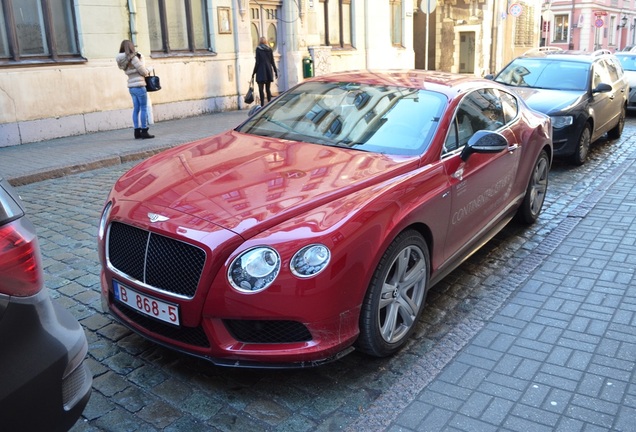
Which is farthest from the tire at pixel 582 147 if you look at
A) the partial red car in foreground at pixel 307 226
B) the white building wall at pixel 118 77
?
the white building wall at pixel 118 77

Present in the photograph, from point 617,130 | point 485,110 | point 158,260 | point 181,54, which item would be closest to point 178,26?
point 181,54

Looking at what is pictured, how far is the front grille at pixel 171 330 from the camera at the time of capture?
316 centimetres

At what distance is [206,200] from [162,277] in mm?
492

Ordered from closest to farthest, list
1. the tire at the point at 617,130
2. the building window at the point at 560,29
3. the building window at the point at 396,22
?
the tire at the point at 617,130 → the building window at the point at 396,22 → the building window at the point at 560,29

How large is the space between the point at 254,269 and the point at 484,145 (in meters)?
2.13

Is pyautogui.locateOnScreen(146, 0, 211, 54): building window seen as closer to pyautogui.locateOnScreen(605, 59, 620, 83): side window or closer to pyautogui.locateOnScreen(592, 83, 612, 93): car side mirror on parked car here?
pyautogui.locateOnScreen(605, 59, 620, 83): side window

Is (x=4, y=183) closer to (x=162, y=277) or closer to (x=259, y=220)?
(x=162, y=277)

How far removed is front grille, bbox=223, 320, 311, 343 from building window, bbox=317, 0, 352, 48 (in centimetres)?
1760

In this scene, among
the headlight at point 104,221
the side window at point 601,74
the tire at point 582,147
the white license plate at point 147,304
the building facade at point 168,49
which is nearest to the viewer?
the white license plate at point 147,304

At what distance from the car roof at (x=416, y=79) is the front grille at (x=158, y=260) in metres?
2.47

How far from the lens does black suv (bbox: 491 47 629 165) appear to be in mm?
8836

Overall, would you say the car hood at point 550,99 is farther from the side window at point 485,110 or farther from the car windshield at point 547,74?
the side window at point 485,110

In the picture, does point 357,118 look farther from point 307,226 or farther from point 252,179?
point 307,226

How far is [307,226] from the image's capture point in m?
3.14
